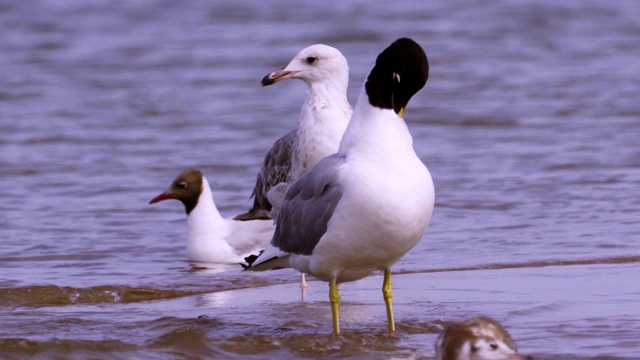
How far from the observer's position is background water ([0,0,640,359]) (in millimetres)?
7051

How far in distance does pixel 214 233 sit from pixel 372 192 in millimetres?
4054

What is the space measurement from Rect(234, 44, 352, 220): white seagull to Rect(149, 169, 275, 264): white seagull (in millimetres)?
1365

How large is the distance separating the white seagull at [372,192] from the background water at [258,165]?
44 centimetres

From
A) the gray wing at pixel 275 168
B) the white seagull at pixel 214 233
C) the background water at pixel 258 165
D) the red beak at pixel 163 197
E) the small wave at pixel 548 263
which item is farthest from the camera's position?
the red beak at pixel 163 197

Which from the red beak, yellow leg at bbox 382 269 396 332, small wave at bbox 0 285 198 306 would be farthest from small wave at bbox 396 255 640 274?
the red beak

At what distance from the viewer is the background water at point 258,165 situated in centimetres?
705

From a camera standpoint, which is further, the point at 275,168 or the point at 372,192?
the point at 275,168

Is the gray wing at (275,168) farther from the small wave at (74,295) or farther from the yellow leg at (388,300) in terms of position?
the yellow leg at (388,300)

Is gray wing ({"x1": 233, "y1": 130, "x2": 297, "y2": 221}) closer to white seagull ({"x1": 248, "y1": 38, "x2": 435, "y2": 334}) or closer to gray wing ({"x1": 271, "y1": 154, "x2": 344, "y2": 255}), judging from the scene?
gray wing ({"x1": 271, "y1": 154, "x2": 344, "y2": 255})

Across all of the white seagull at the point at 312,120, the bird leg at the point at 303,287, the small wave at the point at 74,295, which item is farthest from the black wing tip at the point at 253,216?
the small wave at the point at 74,295

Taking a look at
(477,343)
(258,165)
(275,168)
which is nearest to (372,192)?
(477,343)

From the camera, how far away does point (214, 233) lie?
1019 cm

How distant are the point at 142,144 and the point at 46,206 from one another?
3.13 metres

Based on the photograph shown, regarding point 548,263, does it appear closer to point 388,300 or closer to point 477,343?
point 388,300
